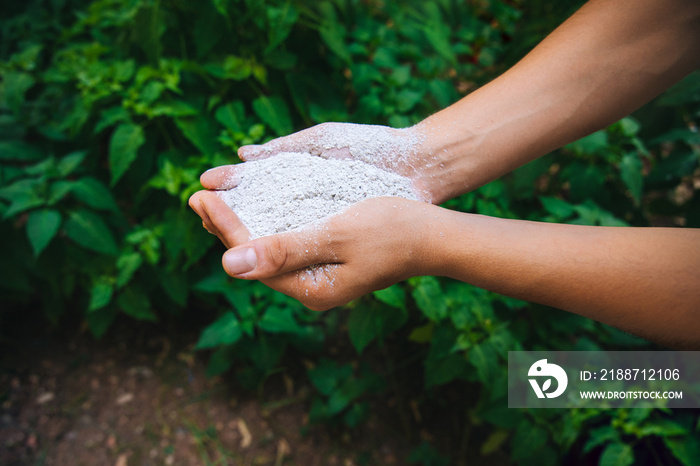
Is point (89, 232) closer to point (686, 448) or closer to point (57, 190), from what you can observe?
point (57, 190)

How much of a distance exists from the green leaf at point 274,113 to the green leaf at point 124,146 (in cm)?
48

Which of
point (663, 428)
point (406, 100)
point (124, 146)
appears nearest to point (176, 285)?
point (124, 146)

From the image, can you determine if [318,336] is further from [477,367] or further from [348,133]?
[348,133]

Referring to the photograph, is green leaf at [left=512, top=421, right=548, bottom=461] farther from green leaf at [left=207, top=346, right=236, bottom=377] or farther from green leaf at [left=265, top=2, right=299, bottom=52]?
green leaf at [left=265, top=2, right=299, bottom=52]

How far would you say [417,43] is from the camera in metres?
2.05

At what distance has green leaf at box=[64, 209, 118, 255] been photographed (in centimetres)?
166

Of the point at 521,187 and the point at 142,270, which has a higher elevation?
the point at 521,187

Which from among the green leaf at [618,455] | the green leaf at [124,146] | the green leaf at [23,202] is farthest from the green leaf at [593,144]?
the green leaf at [23,202]

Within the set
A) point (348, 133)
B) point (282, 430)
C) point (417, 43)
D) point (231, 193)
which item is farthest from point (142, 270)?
point (417, 43)

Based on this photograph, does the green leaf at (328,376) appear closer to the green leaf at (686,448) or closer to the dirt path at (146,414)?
the dirt path at (146,414)

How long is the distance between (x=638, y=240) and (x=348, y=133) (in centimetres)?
89

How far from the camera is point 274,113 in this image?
5.60ft

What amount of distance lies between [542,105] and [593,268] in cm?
57

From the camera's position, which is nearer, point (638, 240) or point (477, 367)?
point (638, 240)
